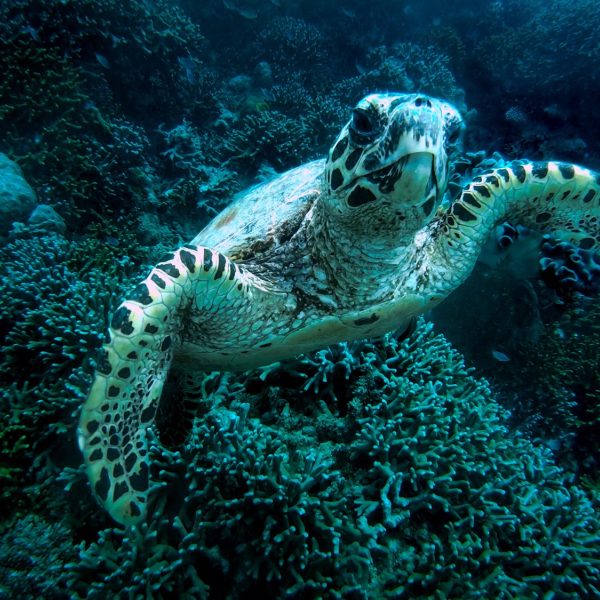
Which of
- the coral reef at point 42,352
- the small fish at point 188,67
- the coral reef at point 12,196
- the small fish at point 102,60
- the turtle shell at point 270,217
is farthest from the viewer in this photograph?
the small fish at point 188,67

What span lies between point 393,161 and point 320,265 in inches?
32.6

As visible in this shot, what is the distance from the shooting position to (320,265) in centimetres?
230

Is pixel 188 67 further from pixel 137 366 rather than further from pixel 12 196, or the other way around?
pixel 137 366

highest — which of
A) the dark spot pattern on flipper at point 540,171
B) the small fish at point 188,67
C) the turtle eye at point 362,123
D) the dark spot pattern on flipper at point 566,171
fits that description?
the small fish at point 188,67

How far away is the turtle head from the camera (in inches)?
61.1

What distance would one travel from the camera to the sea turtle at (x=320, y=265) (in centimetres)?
170

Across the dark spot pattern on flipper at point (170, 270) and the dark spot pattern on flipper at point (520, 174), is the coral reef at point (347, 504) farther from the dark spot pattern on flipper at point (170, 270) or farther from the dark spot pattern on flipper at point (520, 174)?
the dark spot pattern on flipper at point (520, 174)

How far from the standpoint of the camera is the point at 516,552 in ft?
7.61

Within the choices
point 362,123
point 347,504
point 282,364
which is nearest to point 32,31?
point 282,364

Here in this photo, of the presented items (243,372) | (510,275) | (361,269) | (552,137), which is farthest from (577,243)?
(552,137)

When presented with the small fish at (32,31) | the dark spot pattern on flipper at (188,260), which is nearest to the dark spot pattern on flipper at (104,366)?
the dark spot pattern on flipper at (188,260)

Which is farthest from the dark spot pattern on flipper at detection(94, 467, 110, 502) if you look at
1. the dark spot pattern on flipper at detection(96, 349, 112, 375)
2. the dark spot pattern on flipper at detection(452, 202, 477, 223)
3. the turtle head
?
the dark spot pattern on flipper at detection(452, 202, 477, 223)

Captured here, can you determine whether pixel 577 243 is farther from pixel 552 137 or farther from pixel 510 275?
pixel 552 137

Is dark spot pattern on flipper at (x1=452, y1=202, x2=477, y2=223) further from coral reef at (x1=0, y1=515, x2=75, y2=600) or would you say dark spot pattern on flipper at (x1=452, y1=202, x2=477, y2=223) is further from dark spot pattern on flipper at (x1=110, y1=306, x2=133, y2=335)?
coral reef at (x1=0, y1=515, x2=75, y2=600)
